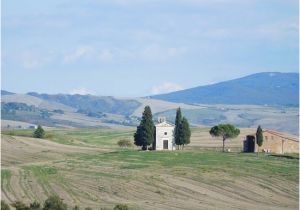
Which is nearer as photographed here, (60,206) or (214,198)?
(60,206)

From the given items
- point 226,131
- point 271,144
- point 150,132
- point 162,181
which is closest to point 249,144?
point 271,144

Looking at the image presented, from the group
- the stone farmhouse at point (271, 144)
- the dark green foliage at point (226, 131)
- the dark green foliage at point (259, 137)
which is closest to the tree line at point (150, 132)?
the dark green foliage at point (226, 131)

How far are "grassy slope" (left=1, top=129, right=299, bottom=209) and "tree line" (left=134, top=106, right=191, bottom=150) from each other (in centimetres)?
1059

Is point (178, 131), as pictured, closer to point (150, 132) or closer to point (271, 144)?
point (150, 132)

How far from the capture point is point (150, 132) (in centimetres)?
10525

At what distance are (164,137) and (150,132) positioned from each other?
10.1ft

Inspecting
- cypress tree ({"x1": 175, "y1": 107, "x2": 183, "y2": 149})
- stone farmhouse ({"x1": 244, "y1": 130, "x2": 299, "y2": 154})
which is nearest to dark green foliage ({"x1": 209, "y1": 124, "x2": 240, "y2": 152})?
stone farmhouse ({"x1": 244, "y1": 130, "x2": 299, "y2": 154})

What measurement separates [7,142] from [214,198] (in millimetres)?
53692

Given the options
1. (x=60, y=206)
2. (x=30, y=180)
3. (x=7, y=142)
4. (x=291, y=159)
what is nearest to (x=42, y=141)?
(x=7, y=142)

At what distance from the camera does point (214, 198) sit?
62406 mm

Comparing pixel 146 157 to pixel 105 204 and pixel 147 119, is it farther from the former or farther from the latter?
pixel 105 204

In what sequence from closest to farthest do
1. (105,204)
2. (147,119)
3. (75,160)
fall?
(105,204), (75,160), (147,119)

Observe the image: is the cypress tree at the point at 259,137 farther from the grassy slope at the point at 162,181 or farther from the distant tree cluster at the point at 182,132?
the grassy slope at the point at 162,181

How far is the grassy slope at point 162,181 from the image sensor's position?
6025 centimetres
